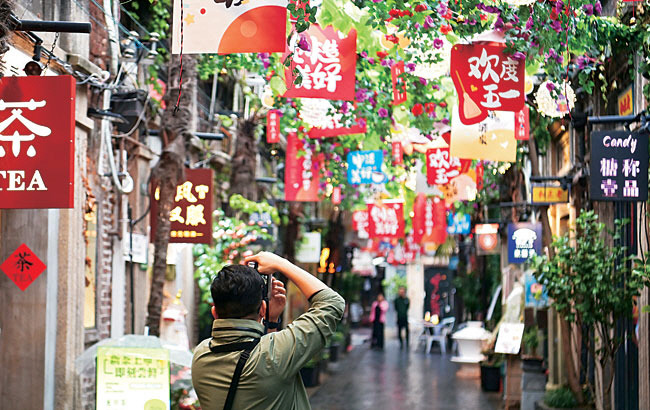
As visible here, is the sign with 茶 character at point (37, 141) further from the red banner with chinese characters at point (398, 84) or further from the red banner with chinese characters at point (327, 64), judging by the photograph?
the red banner with chinese characters at point (398, 84)

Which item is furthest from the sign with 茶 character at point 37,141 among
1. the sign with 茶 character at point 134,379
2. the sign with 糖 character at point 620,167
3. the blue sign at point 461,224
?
the blue sign at point 461,224

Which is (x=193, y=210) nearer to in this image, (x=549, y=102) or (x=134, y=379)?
(x=549, y=102)

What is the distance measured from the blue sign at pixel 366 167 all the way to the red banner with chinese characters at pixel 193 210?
572cm

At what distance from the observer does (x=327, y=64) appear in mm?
11000

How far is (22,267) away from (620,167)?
21.6 feet

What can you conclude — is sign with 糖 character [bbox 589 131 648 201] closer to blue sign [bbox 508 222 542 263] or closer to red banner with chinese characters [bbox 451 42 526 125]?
red banner with chinese characters [bbox 451 42 526 125]

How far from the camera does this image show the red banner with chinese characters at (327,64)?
1088 cm

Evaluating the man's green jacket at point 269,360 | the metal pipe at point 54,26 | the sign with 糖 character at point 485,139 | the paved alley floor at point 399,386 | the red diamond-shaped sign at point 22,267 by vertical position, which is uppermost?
the metal pipe at point 54,26

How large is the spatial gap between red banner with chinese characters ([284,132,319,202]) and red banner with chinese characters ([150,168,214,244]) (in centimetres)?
509

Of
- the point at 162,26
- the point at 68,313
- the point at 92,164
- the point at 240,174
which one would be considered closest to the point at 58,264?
the point at 68,313

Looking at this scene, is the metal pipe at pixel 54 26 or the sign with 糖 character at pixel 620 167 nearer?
the metal pipe at pixel 54 26

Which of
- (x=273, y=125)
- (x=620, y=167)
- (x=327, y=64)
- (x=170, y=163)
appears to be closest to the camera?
(x=620, y=167)

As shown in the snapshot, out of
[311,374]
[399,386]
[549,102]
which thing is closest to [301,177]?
[311,374]

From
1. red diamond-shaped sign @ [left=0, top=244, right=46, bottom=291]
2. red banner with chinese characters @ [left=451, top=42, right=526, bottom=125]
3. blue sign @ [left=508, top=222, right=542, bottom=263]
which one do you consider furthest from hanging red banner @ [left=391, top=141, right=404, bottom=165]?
red diamond-shaped sign @ [left=0, top=244, right=46, bottom=291]
